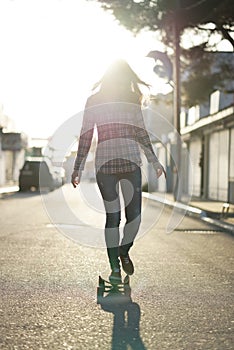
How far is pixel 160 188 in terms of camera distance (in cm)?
4697

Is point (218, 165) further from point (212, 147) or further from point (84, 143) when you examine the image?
point (84, 143)

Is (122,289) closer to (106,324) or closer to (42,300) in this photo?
(42,300)

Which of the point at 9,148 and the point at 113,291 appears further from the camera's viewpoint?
the point at 9,148

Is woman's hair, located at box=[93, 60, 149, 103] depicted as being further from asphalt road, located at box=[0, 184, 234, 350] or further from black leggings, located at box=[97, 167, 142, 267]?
asphalt road, located at box=[0, 184, 234, 350]

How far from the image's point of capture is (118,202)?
581 centimetres

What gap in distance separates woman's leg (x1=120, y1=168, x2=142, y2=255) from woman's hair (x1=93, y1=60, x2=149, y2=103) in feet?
2.34

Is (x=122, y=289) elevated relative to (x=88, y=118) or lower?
lower

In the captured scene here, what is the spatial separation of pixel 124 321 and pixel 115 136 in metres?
1.83

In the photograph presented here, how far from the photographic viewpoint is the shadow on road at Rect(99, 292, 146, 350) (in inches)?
153

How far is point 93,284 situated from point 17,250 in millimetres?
2792

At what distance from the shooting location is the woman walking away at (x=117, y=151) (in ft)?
18.9

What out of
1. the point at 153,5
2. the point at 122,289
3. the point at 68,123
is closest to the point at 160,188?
the point at 153,5

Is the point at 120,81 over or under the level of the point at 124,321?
over

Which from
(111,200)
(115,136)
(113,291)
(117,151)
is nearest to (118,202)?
(111,200)
